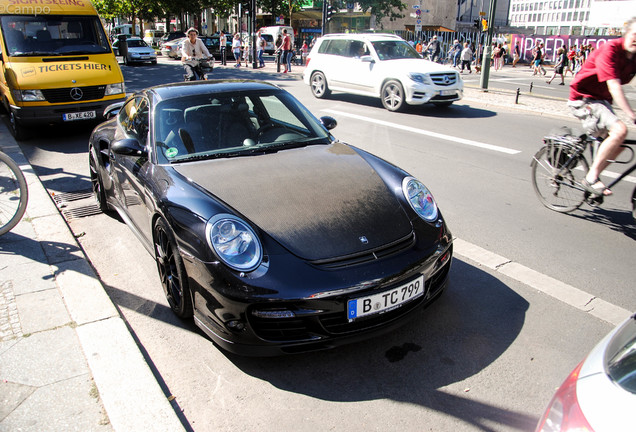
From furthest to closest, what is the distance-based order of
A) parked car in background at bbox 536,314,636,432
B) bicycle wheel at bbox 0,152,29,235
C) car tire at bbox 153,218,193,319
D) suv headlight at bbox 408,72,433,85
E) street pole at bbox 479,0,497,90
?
street pole at bbox 479,0,497,90 < suv headlight at bbox 408,72,433,85 < bicycle wheel at bbox 0,152,29,235 < car tire at bbox 153,218,193,319 < parked car in background at bbox 536,314,636,432

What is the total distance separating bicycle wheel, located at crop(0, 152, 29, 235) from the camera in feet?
15.2

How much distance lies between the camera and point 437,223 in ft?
11.1

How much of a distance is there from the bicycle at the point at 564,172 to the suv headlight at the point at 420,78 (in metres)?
6.66

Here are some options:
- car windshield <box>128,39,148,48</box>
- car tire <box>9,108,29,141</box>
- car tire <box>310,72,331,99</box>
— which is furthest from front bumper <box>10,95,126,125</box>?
car windshield <box>128,39,148,48</box>

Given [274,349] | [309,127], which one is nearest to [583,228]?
[309,127]

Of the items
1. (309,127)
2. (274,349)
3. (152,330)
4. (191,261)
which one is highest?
(309,127)

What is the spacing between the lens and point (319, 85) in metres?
14.7

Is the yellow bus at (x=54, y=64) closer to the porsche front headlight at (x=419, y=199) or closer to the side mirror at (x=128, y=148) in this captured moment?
the side mirror at (x=128, y=148)

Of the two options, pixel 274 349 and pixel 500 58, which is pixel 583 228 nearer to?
pixel 274 349

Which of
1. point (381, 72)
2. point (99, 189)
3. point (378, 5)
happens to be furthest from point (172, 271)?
point (378, 5)

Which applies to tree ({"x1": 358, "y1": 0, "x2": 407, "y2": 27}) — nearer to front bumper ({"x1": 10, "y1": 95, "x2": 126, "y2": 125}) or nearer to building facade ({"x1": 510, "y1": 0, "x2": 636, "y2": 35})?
front bumper ({"x1": 10, "y1": 95, "x2": 126, "y2": 125})

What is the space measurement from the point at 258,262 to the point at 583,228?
390 centimetres

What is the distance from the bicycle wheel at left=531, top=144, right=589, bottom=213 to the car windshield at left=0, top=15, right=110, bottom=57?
8146 mm

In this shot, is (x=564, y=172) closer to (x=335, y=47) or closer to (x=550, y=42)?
(x=335, y=47)
